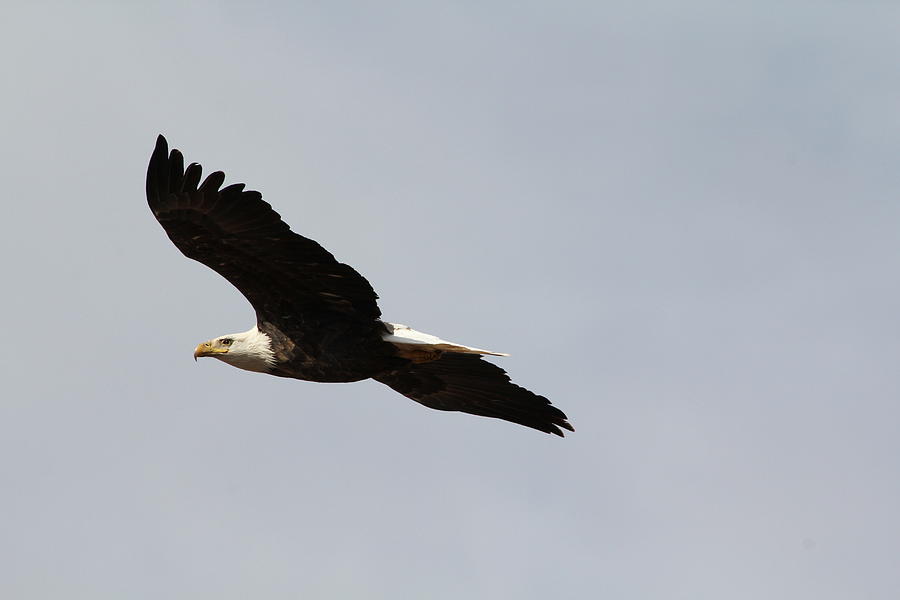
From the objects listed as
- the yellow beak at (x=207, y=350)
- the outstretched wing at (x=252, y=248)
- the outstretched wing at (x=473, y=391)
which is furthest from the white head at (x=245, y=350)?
the outstretched wing at (x=473, y=391)

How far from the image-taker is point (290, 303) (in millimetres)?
15797

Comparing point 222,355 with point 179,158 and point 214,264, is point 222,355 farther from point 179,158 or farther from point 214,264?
point 179,158

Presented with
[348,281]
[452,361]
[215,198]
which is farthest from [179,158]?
[452,361]

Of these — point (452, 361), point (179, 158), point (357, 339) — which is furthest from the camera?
point (452, 361)

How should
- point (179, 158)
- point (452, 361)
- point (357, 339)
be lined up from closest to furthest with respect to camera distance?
point (179, 158) < point (357, 339) < point (452, 361)

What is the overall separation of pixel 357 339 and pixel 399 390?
1925mm

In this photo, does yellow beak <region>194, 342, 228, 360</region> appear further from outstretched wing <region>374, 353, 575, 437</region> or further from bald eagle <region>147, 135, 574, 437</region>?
outstretched wing <region>374, 353, 575, 437</region>

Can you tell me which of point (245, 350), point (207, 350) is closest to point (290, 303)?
point (245, 350)

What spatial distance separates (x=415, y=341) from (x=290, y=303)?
1.22 metres

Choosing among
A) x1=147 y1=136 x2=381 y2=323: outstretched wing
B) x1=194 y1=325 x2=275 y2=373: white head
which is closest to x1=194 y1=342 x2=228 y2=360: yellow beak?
x1=194 y1=325 x2=275 y2=373: white head

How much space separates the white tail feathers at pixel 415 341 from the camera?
1568 centimetres

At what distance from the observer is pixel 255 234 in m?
15.0

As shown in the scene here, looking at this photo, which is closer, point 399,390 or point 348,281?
point 348,281

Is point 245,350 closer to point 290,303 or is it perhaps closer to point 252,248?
point 290,303
